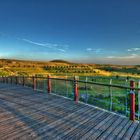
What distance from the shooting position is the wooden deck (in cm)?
439

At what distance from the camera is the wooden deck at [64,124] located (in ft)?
14.4

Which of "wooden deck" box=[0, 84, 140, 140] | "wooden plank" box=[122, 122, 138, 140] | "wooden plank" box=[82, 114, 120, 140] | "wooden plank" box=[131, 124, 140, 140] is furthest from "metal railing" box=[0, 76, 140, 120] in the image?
"wooden plank" box=[131, 124, 140, 140]

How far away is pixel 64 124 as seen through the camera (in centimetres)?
520

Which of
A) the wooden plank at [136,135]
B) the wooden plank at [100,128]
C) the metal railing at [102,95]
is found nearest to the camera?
the wooden plank at [136,135]

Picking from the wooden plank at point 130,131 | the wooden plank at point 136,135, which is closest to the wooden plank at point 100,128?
the wooden plank at point 130,131

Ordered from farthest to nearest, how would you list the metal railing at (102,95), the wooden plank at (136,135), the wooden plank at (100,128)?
the metal railing at (102,95) < the wooden plank at (100,128) < the wooden plank at (136,135)

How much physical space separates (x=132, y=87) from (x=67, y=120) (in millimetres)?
2231

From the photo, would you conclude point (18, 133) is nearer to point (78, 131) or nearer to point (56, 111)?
point (78, 131)

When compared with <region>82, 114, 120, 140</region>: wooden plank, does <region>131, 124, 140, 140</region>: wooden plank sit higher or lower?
lower

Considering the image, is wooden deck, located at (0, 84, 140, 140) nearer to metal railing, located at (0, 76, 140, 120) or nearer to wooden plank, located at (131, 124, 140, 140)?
wooden plank, located at (131, 124, 140, 140)

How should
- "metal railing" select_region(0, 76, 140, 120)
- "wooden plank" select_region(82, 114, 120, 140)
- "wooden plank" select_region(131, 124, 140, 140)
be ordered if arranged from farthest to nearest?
"metal railing" select_region(0, 76, 140, 120)
"wooden plank" select_region(82, 114, 120, 140)
"wooden plank" select_region(131, 124, 140, 140)

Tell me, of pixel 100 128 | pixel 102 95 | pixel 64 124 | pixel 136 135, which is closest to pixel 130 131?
pixel 136 135

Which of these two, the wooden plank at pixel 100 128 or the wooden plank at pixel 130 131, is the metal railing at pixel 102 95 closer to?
the wooden plank at pixel 130 131

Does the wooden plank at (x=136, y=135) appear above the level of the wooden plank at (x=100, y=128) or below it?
below
